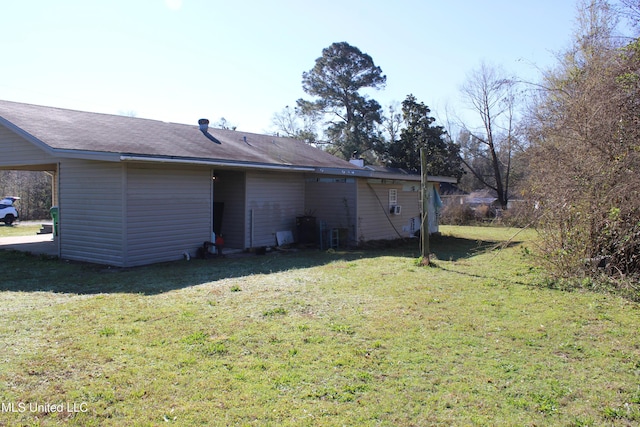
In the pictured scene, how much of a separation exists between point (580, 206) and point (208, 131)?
10.5 metres

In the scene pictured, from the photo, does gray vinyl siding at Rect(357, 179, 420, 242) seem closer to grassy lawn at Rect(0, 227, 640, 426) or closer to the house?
the house

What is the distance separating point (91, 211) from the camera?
9.91 m

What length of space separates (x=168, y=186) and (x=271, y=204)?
3.44m

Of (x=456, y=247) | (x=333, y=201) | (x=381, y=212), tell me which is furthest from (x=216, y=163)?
(x=456, y=247)

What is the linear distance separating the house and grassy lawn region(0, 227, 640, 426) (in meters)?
2.10

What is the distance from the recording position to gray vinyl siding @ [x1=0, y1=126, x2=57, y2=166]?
1057 cm

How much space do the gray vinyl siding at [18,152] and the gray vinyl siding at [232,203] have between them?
3.93 metres

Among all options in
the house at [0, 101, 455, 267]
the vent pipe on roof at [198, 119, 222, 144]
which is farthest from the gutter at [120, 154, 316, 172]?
the vent pipe on roof at [198, 119, 222, 144]

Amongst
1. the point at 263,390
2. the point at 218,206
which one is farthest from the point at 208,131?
the point at 263,390

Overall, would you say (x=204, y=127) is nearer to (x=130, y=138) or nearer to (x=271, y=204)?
(x=271, y=204)

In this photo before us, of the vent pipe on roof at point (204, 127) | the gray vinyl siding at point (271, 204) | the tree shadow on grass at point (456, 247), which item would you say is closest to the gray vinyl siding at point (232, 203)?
the gray vinyl siding at point (271, 204)

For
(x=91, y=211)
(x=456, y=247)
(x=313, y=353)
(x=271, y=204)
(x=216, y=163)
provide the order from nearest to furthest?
(x=313, y=353)
(x=91, y=211)
(x=216, y=163)
(x=271, y=204)
(x=456, y=247)

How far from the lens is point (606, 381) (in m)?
3.80

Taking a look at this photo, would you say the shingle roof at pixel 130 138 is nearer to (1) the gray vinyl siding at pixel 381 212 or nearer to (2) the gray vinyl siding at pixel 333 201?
(2) the gray vinyl siding at pixel 333 201
